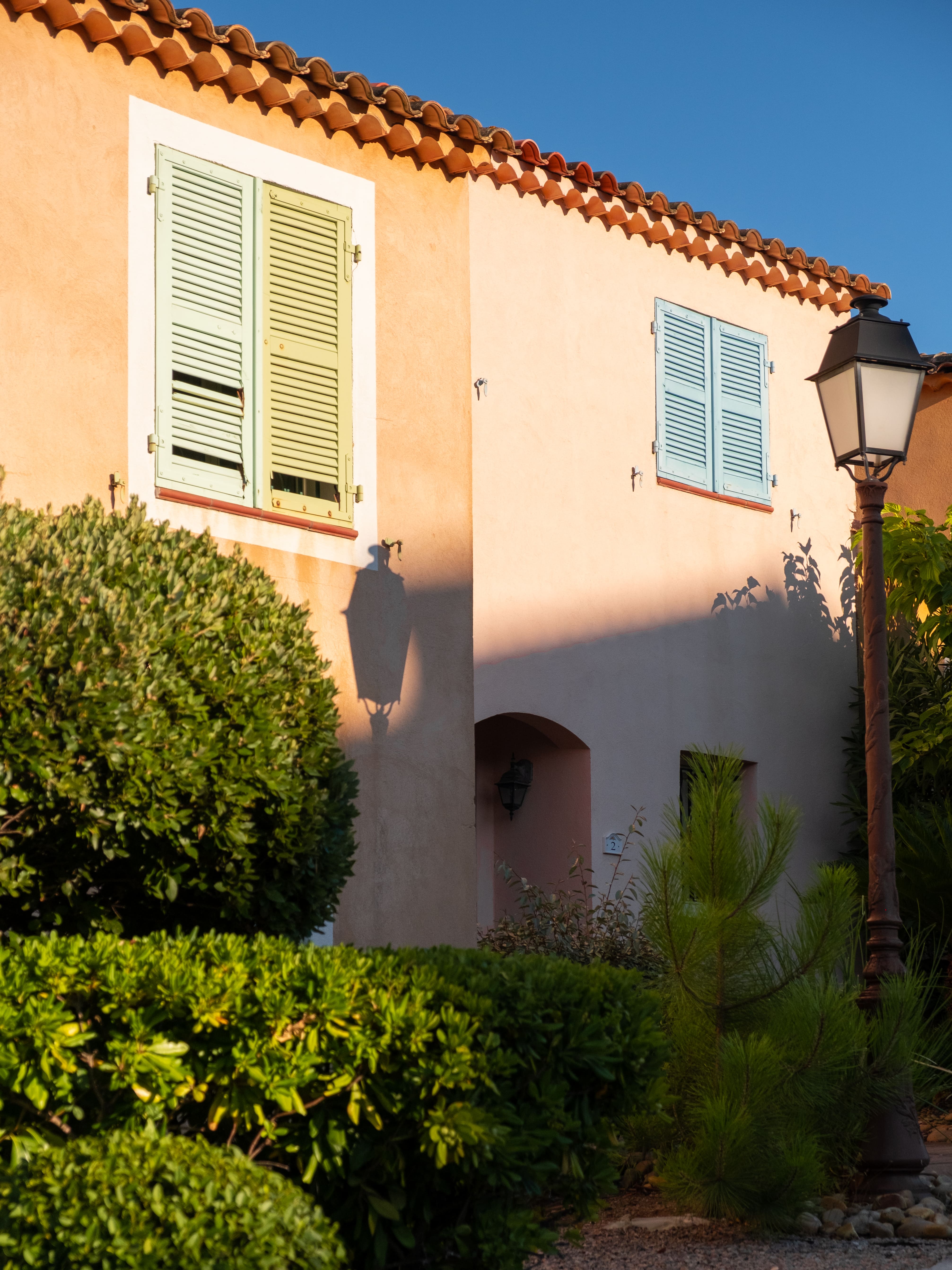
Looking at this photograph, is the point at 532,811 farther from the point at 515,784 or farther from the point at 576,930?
the point at 576,930

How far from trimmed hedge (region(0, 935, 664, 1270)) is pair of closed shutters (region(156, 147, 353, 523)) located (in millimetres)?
4353

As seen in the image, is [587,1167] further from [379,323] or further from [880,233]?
[880,233]

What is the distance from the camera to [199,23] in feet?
27.0

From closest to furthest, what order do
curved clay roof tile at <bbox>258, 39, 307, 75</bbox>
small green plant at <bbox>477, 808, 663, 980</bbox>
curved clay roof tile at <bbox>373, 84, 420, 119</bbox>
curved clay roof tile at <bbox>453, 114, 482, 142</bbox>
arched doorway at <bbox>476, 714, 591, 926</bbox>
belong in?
1. curved clay roof tile at <bbox>258, 39, 307, 75</bbox>
2. small green plant at <bbox>477, 808, 663, 980</bbox>
3. curved clay roof tile at <bbox>373, 84, 420, 119</bbox>
4. curved clay roof tile at <bbox>453, 114, 482, 142</bbox>
5. arched doorway at <bbox>476, 714, 591, 926</bbox>

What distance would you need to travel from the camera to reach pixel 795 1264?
19.3ft

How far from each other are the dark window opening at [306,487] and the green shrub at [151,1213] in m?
5.21

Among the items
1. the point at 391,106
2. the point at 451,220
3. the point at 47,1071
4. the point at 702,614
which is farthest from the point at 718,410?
the point at 47,1071

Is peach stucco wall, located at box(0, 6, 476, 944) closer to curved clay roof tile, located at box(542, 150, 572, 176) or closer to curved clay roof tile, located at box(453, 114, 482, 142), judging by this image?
curved clay roof tile, located at box(453, 114, 482, 142)

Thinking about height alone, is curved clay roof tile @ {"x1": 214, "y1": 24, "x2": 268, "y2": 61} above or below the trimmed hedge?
above

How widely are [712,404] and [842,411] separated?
176 inches

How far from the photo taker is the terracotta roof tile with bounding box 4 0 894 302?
8.13m

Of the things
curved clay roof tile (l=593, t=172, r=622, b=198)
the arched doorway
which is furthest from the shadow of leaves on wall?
curved clay roof tile (l=593, t=172, r=622, b=198)

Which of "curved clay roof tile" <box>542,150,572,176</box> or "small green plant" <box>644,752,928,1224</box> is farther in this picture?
"curved clay roof tile" <box>542,150,572,176</box>

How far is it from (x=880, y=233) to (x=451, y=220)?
4246mm
